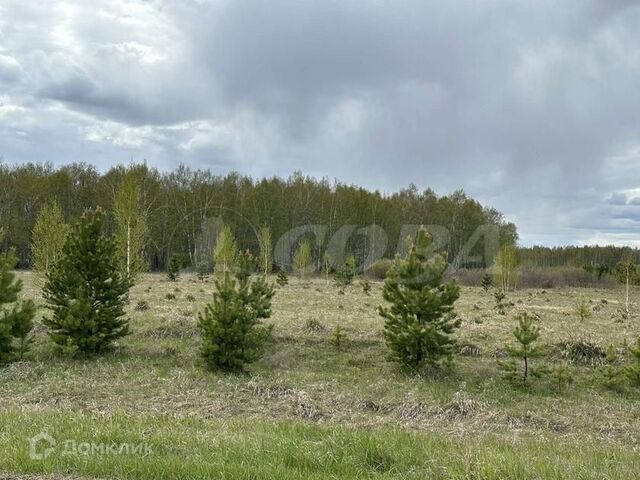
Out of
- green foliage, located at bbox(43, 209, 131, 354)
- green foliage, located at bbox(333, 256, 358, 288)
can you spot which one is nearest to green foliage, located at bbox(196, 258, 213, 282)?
green foliage, located at bbox(333, 256, 358, 288)

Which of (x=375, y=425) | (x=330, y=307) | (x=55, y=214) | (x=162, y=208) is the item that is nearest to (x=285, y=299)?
(x=330, y=307)

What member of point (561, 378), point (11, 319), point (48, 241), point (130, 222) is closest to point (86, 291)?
point (11, 319)

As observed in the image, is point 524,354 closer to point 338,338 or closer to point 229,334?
point 338,338

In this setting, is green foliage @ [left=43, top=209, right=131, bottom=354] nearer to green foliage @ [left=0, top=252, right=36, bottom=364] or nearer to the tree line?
green foliage @ [left=0, top=252, right=36, bottom=364]

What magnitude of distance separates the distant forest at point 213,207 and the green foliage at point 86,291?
38.1m

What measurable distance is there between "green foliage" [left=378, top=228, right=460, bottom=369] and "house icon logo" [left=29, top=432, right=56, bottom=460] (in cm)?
914

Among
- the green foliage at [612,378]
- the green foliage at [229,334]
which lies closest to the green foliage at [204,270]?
the green foliage at [229,334]

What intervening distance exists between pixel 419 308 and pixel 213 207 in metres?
49.1

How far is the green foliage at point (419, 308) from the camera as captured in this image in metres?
13.9

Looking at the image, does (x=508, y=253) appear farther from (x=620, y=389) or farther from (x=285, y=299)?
(x=620, y=389)

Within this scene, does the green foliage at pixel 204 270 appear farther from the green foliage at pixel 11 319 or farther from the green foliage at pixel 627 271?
the green foliage at pixel 627 271

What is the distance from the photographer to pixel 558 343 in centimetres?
1700

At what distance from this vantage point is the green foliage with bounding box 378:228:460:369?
1394 cm

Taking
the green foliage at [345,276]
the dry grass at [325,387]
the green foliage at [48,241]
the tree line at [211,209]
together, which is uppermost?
the tree line at [211,209]
